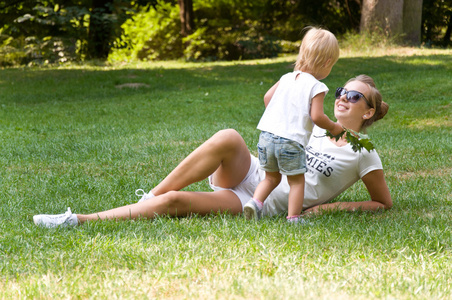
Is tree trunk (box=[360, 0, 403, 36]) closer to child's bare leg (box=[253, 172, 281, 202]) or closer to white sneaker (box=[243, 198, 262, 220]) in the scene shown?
child's bare leg (box=[253, 172, 281, 202])

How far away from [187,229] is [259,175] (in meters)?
Answer: 0.76

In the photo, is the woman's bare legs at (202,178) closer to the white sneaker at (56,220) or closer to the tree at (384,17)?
the white sneaker at (56,220)

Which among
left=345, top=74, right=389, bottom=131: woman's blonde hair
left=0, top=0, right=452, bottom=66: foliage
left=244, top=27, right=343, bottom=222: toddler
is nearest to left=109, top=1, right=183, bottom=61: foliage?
left=0, top=0, right=452, bottom=66: foliage

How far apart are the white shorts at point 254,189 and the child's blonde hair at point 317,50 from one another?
0.81 metres

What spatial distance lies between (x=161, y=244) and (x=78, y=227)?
2.30 ft

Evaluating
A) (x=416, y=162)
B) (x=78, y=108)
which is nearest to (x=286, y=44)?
(x=78, y=108)

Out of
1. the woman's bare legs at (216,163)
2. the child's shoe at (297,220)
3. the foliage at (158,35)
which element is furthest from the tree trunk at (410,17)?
the child's shoe at (297,220)

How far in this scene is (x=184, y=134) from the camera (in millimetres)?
7902

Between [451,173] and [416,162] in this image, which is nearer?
[451,173]

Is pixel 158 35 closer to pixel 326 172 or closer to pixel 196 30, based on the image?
pixel 196 30

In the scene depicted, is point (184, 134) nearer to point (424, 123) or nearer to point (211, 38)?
point (424, 123)

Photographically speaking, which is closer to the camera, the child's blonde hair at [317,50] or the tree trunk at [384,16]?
the child's blonde hair at [317,50]

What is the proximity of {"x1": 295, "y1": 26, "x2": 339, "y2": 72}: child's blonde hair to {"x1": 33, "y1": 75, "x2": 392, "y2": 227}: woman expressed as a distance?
366 mm

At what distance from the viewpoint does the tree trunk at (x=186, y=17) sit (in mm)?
24797
